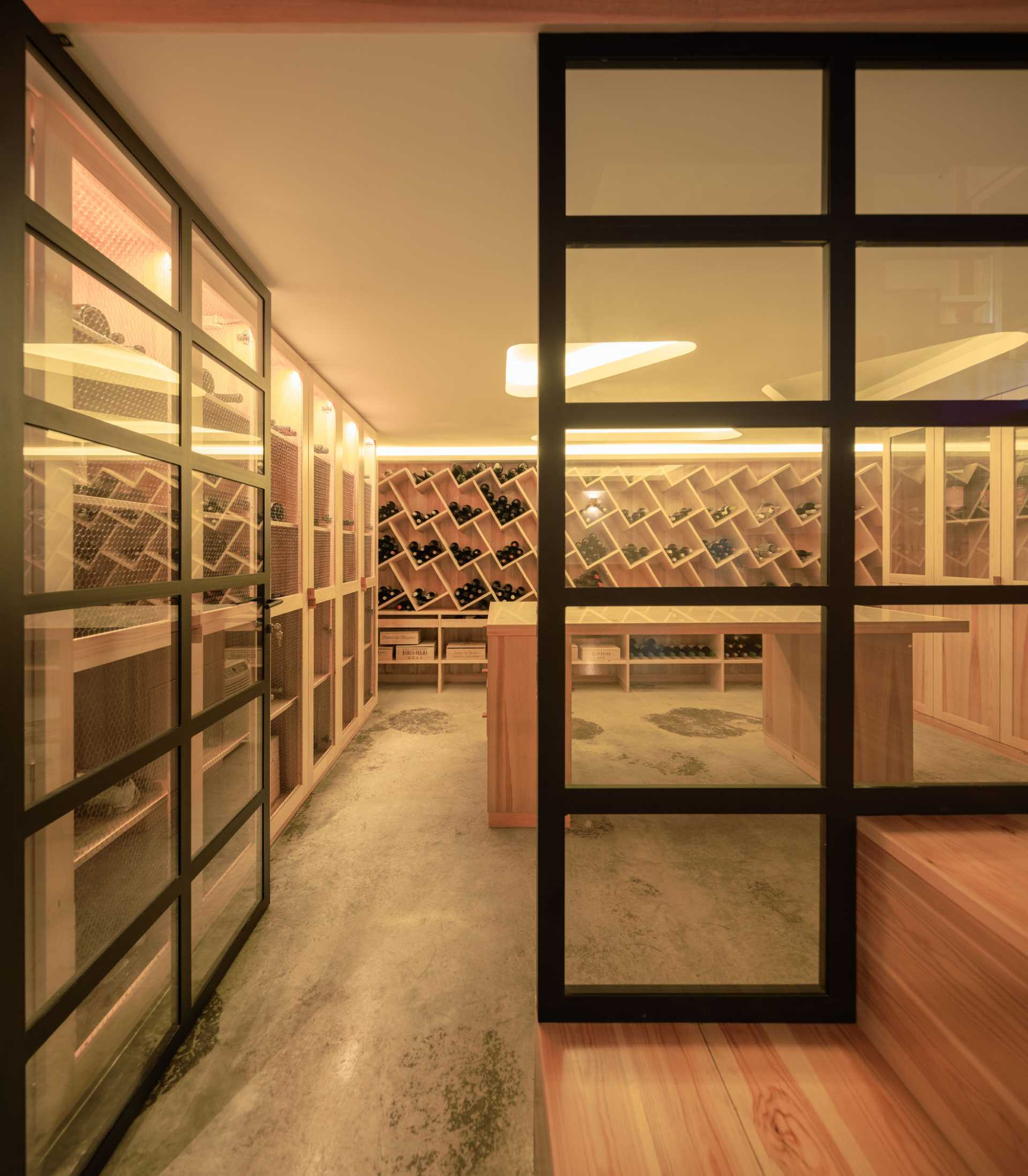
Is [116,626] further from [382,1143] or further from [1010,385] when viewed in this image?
[1010,385]

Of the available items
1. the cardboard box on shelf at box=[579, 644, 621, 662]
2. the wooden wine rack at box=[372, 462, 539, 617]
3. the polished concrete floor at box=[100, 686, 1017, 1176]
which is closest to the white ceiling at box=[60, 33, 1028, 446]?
the cardboard box on shelf at box=[579, 644, 621, 662]

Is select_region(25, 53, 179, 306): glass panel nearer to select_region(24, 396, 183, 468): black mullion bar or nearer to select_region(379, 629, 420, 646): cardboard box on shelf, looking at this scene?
select_region(24, 396, 183, 468): black mullion bar

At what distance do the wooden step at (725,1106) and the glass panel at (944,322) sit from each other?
41.9 inches

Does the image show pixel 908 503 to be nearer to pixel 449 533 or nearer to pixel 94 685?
pixel 94 685

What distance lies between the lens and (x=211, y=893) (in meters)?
1.52

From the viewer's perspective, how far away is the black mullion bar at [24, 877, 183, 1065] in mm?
858

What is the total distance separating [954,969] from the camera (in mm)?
704

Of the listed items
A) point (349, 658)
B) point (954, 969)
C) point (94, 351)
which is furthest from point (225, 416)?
point (349, 658)

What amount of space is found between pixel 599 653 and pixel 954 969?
2.28 feet

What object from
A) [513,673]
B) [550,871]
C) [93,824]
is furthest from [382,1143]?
[513,673]

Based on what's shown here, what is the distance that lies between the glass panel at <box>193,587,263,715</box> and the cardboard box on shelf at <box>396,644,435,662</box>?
10.5ft

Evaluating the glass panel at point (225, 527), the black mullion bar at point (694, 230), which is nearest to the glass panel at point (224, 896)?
the glass panel at point (225, 527)

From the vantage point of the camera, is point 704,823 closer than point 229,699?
Yes

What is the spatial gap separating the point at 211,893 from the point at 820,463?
76.6 inches
